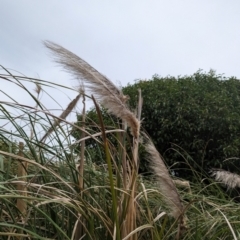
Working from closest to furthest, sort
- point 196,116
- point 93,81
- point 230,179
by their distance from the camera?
1. point 93,81
2. point 230,179
3. point 196,116

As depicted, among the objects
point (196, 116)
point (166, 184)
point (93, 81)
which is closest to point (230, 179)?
point (166, 184)

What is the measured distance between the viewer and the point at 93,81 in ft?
4.66

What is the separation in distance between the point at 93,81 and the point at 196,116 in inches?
227

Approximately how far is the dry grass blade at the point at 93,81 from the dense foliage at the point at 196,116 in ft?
15.9

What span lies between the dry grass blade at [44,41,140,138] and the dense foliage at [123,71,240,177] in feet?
15.9

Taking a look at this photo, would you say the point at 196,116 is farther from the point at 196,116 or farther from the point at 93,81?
the point at 93,81

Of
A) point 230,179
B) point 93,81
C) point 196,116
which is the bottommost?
point 230,179

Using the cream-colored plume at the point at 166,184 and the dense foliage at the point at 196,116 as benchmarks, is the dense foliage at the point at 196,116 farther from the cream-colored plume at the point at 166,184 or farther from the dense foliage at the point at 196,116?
the cream-colored plume at the point at 166,184

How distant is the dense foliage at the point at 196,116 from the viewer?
6691 mm

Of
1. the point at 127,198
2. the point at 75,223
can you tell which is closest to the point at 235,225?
the point at 127,198

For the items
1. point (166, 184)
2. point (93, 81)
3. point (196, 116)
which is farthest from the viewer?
point (196, 116)

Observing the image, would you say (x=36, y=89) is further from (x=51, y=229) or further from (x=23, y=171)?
(x=51, y=229)

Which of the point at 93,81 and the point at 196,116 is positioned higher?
the point at 93,81

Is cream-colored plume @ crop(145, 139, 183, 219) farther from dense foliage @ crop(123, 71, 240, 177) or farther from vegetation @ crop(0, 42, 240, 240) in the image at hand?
dense foliage @ crop(123, 71, 240, 177)
